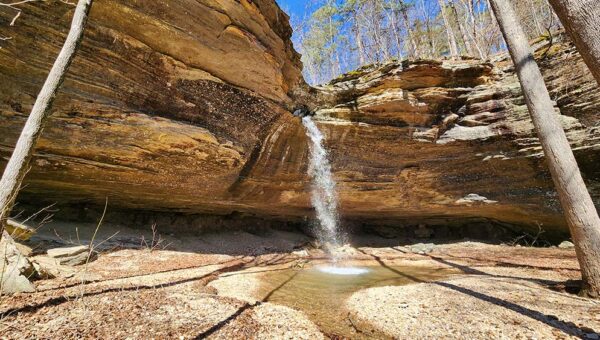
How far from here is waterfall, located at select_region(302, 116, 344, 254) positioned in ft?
37.2

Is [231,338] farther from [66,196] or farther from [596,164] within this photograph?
[596,164]

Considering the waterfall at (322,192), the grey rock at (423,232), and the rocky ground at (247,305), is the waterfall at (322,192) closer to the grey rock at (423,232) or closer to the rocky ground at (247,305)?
the grey rock at (423,232)

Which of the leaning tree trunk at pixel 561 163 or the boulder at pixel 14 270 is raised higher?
the leaning tree trunk at pixel 561 163

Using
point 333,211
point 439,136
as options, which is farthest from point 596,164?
point 333,211

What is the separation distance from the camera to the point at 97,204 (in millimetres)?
10703

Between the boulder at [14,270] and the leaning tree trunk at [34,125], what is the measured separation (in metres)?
1.44

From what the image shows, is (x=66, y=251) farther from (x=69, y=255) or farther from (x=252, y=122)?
(x=252, y=122)

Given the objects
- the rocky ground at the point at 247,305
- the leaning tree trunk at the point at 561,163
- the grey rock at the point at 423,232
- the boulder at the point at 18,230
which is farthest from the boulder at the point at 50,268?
the grey rock at the point at 423,232

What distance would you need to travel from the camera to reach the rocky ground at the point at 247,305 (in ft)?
12.3

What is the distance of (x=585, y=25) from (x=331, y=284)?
22.1 feet

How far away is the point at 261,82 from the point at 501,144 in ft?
29.8

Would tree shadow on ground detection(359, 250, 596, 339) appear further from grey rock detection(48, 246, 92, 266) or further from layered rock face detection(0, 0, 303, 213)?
grey rock detection(48, 246, 92, 266)

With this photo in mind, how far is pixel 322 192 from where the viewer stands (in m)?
13.0

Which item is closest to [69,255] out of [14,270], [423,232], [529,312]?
[14,270]
